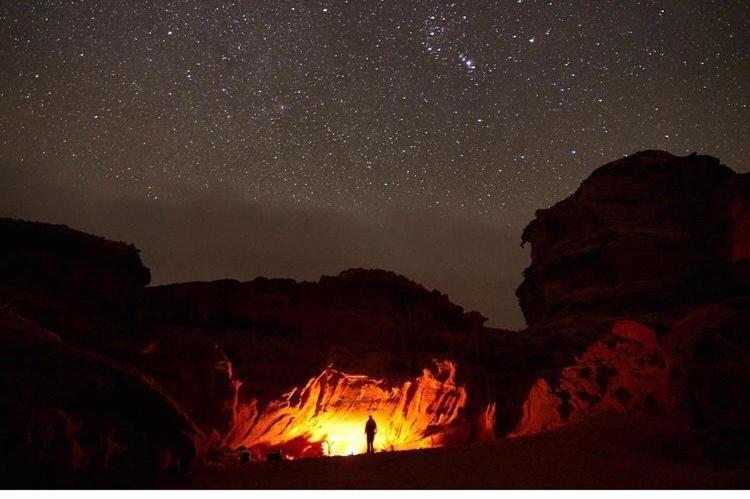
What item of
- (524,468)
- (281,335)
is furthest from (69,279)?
(524,468)

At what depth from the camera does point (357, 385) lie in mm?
18500

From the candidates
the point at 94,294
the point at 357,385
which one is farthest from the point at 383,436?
the point at 94,294

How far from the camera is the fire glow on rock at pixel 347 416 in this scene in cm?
1708

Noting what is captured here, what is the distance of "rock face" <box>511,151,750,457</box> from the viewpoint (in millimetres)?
9547

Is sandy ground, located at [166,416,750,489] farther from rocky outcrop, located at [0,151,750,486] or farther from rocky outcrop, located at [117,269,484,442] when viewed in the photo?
Answer: rocky outcrop, located at [117,269,484,442]

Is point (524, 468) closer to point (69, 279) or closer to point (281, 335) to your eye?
point (281, 335)

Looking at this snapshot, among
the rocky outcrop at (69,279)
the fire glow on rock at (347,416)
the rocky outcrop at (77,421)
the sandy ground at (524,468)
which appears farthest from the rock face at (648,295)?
the rocky outcrop at (69,279)

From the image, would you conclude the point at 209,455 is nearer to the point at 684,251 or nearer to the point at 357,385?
the point at 357,385

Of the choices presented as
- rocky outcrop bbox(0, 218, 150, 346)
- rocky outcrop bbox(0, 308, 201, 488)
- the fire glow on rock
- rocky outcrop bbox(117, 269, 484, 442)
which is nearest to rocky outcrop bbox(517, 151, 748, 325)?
rocky outcrop bbox(117, 269, 484, 442)

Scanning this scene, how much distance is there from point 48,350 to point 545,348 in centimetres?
2287

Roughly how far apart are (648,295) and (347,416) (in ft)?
79.7

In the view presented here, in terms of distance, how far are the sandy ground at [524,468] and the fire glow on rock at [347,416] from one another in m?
7.77

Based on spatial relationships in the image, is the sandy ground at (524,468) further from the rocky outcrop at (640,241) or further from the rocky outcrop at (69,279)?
the rocky outcrop at (640,241)

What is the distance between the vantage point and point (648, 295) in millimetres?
32562
